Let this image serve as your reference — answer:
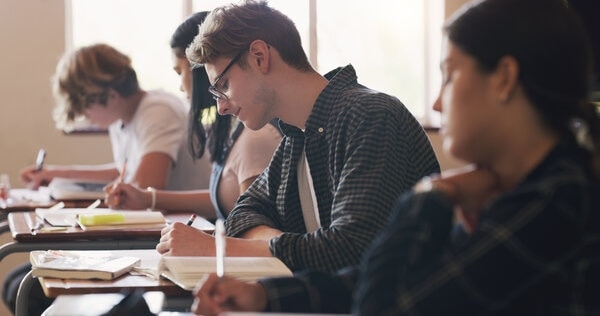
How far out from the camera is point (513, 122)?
3.79ft

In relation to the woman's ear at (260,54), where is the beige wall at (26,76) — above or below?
below

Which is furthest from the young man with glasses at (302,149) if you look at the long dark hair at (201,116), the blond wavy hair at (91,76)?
the blond wavy hair at (91,76)

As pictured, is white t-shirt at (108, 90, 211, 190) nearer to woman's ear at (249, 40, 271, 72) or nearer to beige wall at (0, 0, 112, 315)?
beige wall at (0, 0, 112, 315)

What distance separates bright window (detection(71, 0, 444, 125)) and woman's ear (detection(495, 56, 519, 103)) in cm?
378

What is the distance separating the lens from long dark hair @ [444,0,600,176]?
1.12m

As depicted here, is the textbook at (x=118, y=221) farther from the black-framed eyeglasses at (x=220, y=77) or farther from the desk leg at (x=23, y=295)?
the black-framed eyeglasses at (x=220, y=77)

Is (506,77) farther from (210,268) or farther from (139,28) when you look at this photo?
(139,28)

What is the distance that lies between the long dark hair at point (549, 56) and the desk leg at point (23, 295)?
4.68ft

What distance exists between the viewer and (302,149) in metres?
2.11

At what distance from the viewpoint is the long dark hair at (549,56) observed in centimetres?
112

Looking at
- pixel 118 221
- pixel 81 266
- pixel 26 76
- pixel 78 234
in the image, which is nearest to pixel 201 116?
pixel 118 221

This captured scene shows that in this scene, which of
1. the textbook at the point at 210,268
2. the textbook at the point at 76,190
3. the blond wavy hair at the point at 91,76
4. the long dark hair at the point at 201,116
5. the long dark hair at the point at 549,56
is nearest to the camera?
the long dark hair at the point at 549,56

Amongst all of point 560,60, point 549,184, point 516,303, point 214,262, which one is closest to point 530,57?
point 560,60

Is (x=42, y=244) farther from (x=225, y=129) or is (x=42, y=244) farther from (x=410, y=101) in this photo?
(x=410, y=101)
